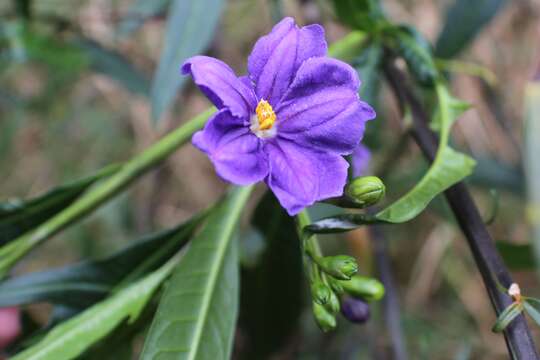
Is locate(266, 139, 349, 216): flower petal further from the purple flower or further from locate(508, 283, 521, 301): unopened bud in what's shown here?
locate(508, 283, 521, 301): unopened bud

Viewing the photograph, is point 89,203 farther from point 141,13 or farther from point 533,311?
point 141,13

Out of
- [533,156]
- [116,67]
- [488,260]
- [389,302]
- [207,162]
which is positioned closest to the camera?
[488,260]

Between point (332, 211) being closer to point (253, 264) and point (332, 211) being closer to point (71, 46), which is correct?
point (253, 264)

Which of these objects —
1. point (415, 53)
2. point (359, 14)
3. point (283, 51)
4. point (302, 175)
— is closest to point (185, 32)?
point (359, 14)

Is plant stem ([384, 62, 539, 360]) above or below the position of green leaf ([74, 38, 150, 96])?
below

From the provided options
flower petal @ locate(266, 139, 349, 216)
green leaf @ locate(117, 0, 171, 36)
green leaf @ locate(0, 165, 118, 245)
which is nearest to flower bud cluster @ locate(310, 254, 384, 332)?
flower petal @ locate(266, 139, 349, 216)

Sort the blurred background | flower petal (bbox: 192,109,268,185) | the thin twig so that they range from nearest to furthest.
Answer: flower petal (bbox: 192,109,268,185), the thin twig, the blurred background

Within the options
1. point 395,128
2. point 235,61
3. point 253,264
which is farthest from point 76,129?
point 253,264
